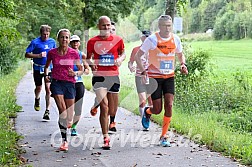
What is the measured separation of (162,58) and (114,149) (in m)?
1.73

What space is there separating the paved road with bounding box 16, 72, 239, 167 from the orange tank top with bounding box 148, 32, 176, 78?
49.6 inches

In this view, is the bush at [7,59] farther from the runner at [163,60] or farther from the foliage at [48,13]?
the runner at [163,60]

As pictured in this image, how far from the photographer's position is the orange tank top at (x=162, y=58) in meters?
8.18

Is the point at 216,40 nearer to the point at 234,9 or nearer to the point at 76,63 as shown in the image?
the point at 234,9

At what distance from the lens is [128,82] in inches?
786

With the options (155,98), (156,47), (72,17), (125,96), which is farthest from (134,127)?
(72,17)

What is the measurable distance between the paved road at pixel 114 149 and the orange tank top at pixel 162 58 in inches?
49.6

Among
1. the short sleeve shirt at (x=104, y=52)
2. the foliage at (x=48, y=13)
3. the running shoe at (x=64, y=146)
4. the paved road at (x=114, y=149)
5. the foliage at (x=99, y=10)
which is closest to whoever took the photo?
the paved road at (x=114, y=149)

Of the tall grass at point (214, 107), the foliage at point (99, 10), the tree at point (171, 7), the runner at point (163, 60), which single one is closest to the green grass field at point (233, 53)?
the tall grass at point (214, 107)

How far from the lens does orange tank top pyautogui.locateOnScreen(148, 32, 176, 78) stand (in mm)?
8180

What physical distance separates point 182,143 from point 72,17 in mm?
27234

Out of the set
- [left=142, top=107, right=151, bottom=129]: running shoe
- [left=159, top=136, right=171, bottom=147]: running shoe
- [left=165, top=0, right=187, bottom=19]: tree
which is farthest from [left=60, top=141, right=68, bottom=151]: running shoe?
[left=165, top=0, right=187, bottom=19]: tree

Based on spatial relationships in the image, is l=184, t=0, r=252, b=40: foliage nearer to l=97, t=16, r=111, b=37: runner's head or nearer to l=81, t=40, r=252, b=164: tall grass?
l=81, t=40, r=252, b=164: tall grass

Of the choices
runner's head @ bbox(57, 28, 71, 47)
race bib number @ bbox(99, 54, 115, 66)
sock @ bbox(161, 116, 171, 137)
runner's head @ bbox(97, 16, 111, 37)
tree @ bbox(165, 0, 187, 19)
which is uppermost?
tree @ bbox(165, 0, 187, 19)
